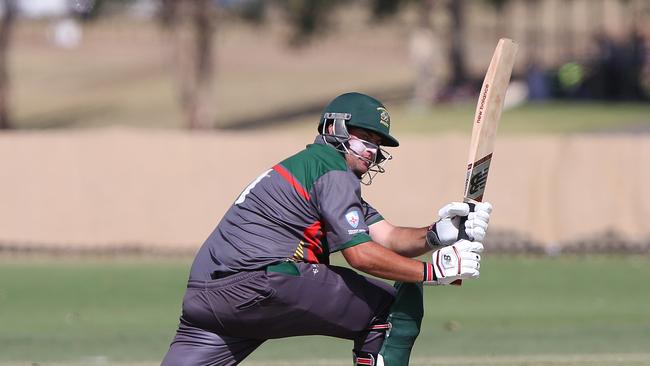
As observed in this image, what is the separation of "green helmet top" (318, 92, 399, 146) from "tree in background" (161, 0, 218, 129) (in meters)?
28.1

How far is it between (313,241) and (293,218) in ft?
0.65

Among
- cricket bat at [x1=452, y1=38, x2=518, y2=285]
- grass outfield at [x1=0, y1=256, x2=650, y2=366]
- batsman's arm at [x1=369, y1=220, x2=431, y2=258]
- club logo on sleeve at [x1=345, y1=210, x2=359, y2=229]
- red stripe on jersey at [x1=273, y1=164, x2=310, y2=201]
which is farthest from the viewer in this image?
grass outfield at [x1=0, y1=256, x2=650, y2=366]

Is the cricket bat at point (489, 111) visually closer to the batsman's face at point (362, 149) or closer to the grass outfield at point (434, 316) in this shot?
the batsman's face at point (362, 149)

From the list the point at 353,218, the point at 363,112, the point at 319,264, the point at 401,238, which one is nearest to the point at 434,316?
the point at 401,238

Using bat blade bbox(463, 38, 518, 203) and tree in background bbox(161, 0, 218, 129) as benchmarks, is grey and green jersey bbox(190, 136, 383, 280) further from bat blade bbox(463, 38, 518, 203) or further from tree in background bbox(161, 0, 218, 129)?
tree in background bbox(161, 0, 218, 129)

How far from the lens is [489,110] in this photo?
21.7 ft

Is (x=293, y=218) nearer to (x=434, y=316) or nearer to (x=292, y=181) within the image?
(x=292, y=181)

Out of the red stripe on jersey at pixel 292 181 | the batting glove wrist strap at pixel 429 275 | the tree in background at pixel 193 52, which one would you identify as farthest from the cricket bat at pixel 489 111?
the tree in background at pixel 193 52

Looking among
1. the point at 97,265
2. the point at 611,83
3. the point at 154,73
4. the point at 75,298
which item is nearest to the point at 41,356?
the point at 75,298

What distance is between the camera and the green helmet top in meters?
6.36

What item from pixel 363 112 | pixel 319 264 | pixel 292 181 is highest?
pixel 363 112

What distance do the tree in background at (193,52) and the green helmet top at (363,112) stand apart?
28102mm

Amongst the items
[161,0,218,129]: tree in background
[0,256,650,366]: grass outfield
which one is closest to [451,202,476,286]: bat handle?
[0,256,650,366]: grass outfield

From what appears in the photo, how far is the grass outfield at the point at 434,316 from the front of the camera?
10.1 m
